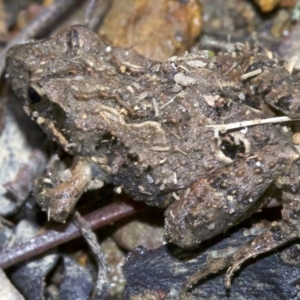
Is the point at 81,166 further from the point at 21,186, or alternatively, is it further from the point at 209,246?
the point at 209,246

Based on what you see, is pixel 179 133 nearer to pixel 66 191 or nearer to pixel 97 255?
pixel 66 191

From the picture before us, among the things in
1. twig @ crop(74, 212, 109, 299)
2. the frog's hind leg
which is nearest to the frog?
the frog's hind leg

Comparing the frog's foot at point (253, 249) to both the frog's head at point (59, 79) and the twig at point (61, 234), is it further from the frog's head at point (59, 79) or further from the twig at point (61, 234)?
the frog's head at point (59, 79)

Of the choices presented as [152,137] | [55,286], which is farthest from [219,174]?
[55,286]

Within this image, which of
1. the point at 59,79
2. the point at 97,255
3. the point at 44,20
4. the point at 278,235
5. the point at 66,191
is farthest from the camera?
the point at 44,20

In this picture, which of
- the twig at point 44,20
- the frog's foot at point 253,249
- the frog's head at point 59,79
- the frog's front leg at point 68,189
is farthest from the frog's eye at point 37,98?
the frog's foot at point 253,249

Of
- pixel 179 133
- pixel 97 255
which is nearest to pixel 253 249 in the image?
pixel 179 133

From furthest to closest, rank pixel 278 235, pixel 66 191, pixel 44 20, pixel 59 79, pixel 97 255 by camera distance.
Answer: pixel 44 20 < pixel 97 255 < pixel 66 191 < pixel 59 79 < pixel 278 235
